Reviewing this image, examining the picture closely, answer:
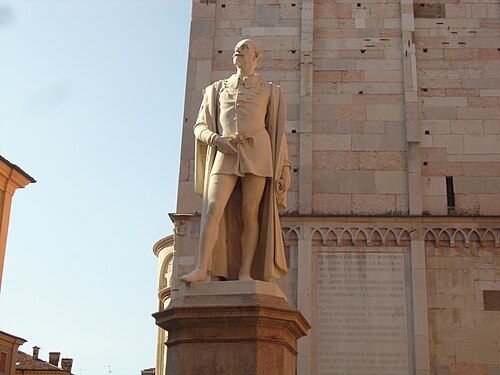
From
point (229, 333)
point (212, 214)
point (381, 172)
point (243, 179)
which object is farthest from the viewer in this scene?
point (381, 172)

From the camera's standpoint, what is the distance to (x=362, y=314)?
13.2 m

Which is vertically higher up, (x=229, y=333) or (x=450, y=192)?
(x=450, y=192)

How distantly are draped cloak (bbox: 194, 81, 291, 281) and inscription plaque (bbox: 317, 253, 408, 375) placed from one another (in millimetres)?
5991

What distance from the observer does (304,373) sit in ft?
42.3

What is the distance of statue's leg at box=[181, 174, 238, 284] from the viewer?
716 cm

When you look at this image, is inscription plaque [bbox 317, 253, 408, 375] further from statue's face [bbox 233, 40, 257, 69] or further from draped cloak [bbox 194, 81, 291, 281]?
statue's face [bbox 233, 40, 257, 69]

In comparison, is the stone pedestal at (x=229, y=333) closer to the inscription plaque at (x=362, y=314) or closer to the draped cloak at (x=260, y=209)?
the draped cloak at (x=260, y=209)

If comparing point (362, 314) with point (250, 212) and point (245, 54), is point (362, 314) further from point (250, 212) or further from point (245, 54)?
point (245, 54)

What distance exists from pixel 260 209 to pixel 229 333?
1393mm

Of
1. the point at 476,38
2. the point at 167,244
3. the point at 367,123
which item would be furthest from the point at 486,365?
the point at 167,244

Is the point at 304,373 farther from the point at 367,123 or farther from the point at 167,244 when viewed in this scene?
the point at 167,244

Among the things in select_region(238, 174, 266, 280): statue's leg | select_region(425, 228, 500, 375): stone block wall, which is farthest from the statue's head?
select_region(425, 228, 500, 375): stone block wall

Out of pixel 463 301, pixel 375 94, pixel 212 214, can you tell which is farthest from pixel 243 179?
pixel 375 94

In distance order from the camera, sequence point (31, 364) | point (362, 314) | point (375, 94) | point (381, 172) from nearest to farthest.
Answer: point (362, 314), point (381, 172), point (375, 94), point (31, 364)
